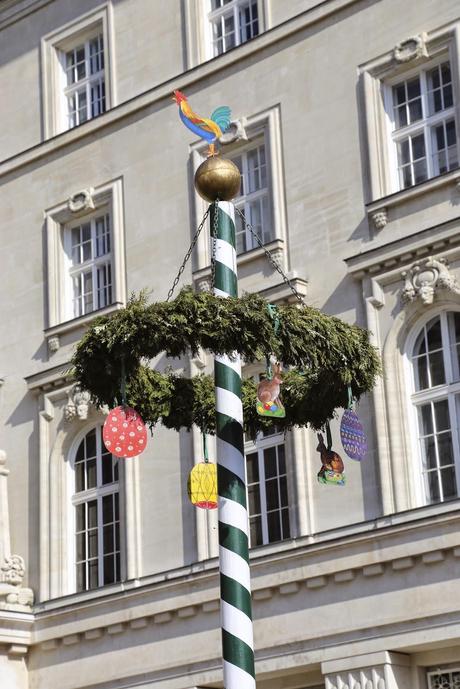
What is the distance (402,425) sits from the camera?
20.7 meters

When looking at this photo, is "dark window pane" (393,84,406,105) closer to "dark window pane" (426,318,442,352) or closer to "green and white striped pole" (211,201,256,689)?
"dark window pane" (426,318,442,352)

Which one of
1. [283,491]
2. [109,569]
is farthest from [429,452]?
[109,569]

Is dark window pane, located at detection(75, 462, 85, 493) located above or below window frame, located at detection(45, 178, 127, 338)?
below

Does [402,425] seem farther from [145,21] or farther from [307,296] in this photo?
[145,21]

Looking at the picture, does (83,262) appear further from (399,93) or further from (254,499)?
(399,93)

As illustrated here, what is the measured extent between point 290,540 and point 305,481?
2.86ft

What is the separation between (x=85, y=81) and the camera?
2741cm

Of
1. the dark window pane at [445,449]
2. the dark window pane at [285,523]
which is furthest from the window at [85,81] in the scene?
the dark window pane at [445,449]

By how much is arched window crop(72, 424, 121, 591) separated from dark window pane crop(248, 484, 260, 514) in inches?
106

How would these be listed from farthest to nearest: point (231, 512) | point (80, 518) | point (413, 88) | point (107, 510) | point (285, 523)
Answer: point (80, 518) → point (107, 510) → point (413, 88) → point (285, 523) → point (231, 512)

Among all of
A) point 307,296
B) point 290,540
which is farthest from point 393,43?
point 290,540

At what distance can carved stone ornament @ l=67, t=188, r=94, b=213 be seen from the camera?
85.2 ft


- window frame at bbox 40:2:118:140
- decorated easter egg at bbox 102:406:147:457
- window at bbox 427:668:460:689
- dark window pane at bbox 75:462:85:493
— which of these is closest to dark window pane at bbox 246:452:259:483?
dark window pane at bbox 75:462:85:493

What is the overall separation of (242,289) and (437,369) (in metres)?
3.55
